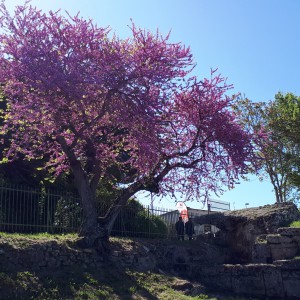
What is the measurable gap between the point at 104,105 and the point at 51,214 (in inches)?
180

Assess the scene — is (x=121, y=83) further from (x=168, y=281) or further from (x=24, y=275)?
(x=168, y=281)

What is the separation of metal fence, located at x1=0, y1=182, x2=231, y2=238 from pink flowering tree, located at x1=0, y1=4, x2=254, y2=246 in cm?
146

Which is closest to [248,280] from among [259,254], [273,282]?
[273,282]

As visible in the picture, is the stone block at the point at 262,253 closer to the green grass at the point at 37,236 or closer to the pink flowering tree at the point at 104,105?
the pink flowering tree at the point at 104,105

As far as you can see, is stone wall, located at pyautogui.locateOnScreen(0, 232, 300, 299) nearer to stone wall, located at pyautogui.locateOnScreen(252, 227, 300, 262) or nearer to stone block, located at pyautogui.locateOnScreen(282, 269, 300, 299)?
stone block, located at pyautogui.locateOnScreen(282, 269, 300, 299)

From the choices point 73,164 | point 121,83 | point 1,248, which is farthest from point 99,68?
point 1,248

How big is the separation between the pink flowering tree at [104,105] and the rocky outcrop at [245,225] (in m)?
4.45

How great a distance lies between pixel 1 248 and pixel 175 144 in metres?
5.63

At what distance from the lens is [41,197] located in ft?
45.8

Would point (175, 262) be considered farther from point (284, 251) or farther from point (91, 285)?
point (91, 285)

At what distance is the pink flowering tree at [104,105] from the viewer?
34.7 feet

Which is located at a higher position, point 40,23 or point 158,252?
point 40,23

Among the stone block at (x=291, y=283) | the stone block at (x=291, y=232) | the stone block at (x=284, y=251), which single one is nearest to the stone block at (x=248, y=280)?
the stone block at (x=291, y=283)

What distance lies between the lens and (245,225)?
685 inches
